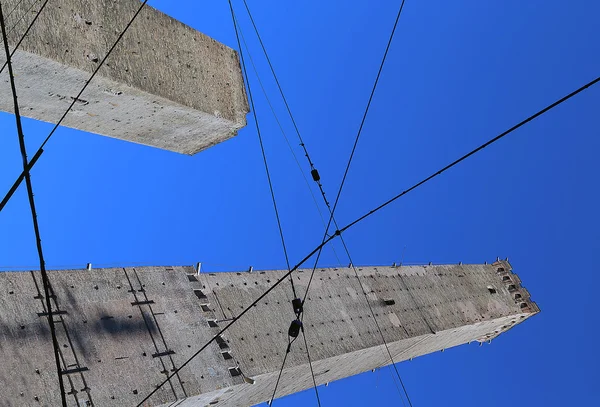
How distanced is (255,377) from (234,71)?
5808mm

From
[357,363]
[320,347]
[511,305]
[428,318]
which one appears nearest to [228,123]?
[320,347]

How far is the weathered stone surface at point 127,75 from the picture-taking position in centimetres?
1120

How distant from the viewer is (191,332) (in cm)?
1462

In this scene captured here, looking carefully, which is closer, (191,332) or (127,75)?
(127,75)

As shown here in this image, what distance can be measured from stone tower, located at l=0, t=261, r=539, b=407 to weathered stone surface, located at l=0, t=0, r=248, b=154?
2.58 metres

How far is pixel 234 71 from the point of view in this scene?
50.0 feet

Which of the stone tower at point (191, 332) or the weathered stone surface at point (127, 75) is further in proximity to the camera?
the stone tower at point (191, 332)

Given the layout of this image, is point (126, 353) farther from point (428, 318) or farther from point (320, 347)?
point (428, 318)

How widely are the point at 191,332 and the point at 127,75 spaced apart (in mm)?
4929

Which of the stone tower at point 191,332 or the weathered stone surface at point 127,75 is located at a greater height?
the weathered stone surface at point 127,75

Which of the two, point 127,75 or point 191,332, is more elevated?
point 127,75

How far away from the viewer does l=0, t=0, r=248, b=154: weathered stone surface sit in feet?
36.7

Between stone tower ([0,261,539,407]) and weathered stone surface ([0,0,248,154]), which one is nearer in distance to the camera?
weathered stone surface ([0,0,248,154])

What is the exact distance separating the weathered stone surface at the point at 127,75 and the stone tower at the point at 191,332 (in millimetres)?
2582
